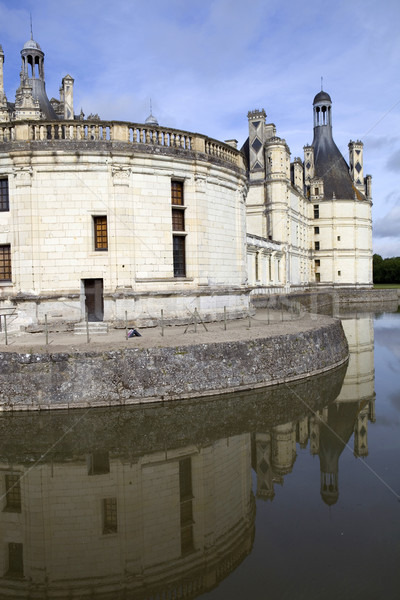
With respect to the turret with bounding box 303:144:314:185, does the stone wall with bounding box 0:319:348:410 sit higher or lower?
lower

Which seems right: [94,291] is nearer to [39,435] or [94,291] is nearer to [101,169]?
[101,169]

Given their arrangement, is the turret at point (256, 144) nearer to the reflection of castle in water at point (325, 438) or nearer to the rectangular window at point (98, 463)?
the reflection of castle in water at point (325, 438)

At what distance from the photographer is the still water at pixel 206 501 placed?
580 cm

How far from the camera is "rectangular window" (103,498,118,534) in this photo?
23.4ft

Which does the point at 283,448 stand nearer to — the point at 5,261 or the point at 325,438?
the point at 325,438

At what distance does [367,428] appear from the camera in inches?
441

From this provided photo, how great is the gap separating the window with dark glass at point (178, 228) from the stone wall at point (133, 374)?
6179 mm

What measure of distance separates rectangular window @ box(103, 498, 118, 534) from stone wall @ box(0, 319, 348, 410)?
417 cm

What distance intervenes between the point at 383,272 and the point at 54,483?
98.3 meters

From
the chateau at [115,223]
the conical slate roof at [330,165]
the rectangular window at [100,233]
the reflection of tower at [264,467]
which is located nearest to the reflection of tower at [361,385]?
the reflection of tower at [264,467]

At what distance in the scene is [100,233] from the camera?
687 inches

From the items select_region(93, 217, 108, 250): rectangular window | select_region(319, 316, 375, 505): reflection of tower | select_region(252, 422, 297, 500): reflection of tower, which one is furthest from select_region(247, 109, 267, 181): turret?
select_region(252, 422, 297, 500): reflection of tower

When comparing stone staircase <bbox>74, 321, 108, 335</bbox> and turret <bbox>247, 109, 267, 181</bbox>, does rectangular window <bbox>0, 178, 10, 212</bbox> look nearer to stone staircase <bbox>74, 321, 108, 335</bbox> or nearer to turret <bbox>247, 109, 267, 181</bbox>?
stone staircase <bbox>74, 321, 108, 335</bbox>

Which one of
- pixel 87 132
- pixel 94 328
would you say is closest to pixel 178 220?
pixel 87 132
